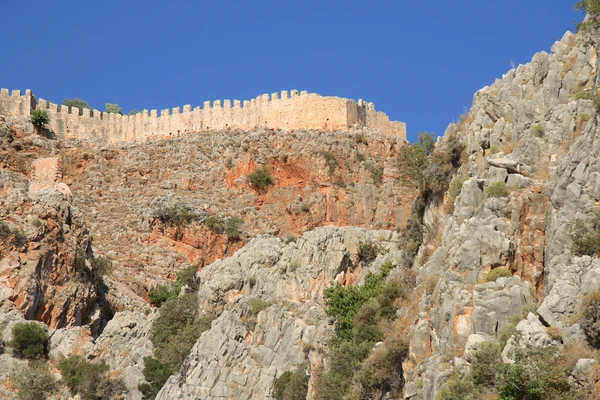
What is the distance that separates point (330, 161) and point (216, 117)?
11.5 m

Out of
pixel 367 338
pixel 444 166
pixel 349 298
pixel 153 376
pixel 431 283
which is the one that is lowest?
pixel 153 376

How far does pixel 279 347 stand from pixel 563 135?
47.9 ft

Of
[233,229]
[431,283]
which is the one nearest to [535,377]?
[431,283]

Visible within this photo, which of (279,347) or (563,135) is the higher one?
(563,135)

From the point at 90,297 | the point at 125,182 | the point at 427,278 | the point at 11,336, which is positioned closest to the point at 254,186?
the point at 125,182

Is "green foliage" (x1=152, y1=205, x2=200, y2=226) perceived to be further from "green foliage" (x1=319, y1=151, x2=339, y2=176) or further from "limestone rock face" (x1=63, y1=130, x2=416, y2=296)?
"green foliage" (x1=319, y1=151, x2=339, y2=176)

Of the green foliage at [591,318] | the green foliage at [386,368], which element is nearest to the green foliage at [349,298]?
the green foliage at [386,368]

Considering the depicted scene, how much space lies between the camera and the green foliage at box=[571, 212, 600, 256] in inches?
1225

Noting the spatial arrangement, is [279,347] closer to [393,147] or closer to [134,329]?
[134,329]

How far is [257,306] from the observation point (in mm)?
47156

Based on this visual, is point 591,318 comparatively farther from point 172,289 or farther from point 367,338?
point 172,289

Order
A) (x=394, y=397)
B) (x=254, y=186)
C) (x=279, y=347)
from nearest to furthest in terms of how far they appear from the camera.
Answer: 1. (x=394, y=397)
2. (x=279, y=347)
3. (x=254, y=186)

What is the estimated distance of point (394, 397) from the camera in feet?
123

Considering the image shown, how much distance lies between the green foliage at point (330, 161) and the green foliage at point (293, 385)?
2750cm
